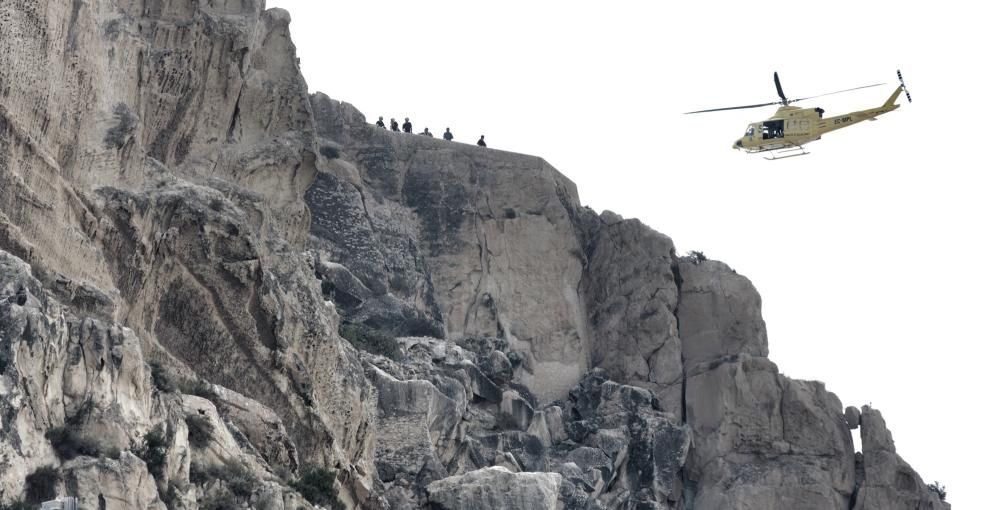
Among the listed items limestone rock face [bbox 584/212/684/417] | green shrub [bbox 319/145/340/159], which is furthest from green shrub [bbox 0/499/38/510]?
limestone rock face [bbox 584/212/684/417]

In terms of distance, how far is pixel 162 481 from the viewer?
146 ft

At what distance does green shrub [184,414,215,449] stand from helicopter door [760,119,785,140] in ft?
111

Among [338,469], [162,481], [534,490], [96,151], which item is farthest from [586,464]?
[162,481]

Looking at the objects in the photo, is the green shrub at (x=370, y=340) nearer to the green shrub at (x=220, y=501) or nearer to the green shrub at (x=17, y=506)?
the green shrub at (x=220, y=501)

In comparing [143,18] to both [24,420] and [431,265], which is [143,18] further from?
[24,420]

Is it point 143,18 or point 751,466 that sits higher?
point 143,18

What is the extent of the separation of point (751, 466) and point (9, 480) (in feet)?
141

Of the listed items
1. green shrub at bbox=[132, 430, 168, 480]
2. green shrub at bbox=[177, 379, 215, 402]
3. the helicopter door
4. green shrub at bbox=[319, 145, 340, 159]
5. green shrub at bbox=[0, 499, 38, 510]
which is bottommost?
green shrub at bbox=[0, 499, 38, 510]

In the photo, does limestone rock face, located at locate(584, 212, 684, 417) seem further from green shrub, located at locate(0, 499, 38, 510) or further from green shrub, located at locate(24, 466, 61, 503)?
green shrub, located at locate(0, 499, 38, 510)

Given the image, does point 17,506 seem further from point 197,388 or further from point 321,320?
point 321,320

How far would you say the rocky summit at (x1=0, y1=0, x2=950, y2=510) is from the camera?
45625 mm

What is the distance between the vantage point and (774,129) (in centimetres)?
7869

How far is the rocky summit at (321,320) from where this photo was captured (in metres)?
45.6

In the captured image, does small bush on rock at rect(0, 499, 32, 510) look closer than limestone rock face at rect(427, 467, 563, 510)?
Yes
